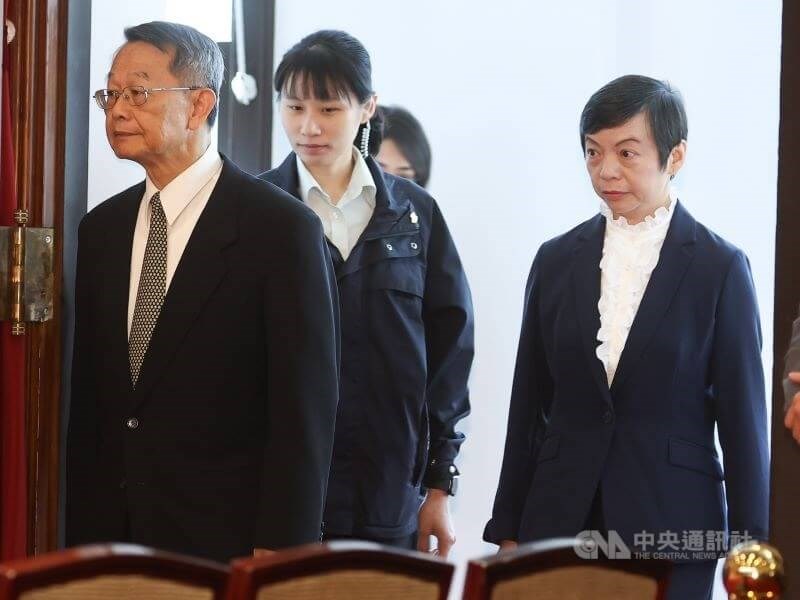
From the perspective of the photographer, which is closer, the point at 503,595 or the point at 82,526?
the point at 503,595

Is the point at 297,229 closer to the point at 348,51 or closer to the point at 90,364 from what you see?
the point at 90,364

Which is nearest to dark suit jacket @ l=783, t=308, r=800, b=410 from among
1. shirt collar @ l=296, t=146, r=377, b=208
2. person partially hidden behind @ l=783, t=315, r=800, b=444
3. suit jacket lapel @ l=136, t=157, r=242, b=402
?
person partially hidden behind @ l=783, t=315, r=800, b=444

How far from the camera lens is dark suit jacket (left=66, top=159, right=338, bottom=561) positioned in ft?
7.06

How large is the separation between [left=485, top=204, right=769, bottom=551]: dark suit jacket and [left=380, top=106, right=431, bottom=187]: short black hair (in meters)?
1.46

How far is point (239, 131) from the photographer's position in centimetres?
390

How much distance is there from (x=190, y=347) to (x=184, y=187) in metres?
0.31

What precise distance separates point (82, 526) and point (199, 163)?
68cm

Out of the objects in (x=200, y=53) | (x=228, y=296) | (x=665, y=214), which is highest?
(x=200, y=53)

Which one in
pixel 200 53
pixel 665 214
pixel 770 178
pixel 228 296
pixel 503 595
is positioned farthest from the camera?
pixel 770 178

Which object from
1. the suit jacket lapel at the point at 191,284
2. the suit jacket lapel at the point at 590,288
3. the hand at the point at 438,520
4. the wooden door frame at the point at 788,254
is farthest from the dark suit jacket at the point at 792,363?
the hand at the point at 438,520

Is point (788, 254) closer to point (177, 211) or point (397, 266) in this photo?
point (397, 266)

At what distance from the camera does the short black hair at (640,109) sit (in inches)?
101

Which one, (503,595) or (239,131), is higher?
(239,131)

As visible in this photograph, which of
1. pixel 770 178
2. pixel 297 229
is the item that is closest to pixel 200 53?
pixel 297 229
